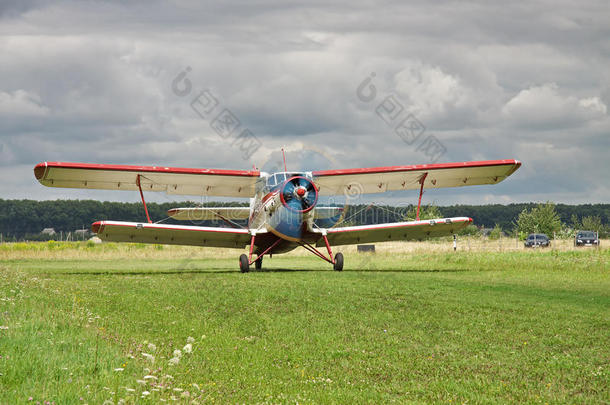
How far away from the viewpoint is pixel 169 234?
2297cm

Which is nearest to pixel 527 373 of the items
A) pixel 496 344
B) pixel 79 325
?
pixel 496 344

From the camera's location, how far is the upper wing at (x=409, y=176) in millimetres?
22844

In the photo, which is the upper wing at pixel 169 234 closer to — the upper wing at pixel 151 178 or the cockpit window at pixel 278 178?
the upper wing at pixel 151 178

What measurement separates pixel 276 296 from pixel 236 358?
5.81 m

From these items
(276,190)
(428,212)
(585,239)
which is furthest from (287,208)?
(428,212)

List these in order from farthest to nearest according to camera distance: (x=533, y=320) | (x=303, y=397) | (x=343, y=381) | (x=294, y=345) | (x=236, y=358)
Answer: (x=533, y=320) < (x=294, y=345) < (x=236, y=358) < (x=343, y=381) < (x=303, y=397)

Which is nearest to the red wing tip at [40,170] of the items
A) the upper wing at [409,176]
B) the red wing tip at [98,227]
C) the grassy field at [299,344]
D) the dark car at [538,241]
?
the red wing tip at [98,227]

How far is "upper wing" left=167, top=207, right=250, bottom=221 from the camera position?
29.6 metres

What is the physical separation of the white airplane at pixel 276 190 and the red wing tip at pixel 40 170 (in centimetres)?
3

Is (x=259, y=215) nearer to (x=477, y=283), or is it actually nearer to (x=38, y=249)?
(x=477, y=283)

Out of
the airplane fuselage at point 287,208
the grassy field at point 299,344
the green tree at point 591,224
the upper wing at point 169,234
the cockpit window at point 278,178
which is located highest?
the green tree at point 591,224

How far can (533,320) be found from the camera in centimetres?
1091

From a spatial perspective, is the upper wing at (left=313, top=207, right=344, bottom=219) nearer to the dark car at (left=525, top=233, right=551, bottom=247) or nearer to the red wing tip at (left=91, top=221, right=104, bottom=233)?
the red wing tip at (left=91, top=221, right=104, bottom=233)

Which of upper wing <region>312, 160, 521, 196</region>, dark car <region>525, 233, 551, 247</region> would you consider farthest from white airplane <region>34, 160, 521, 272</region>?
dark car <region>525, 233, 551, 247</region>
